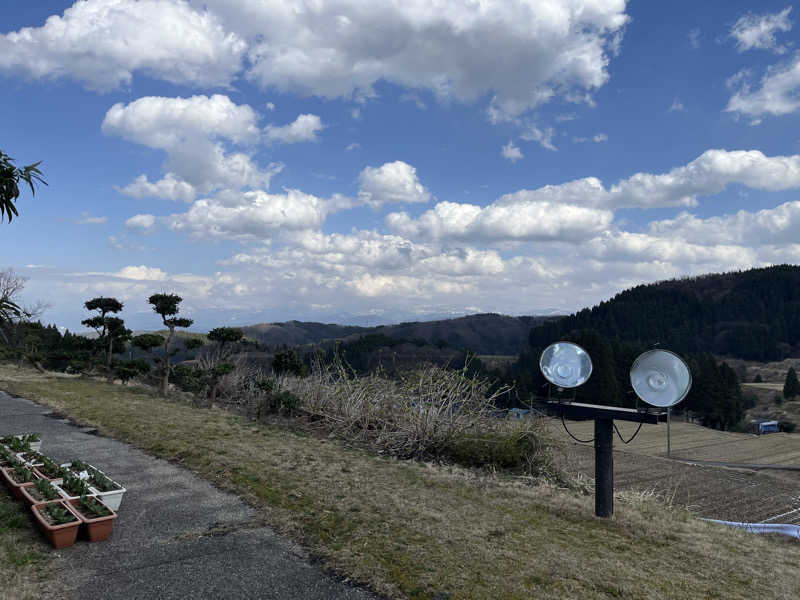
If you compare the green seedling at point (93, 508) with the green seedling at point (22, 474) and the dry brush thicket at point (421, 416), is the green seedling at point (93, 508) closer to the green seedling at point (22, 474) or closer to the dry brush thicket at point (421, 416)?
the green seedling at point (22, 474)

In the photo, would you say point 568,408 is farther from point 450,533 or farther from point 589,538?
point 450,533

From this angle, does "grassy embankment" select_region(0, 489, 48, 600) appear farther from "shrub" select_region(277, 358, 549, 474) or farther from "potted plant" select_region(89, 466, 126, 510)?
"shrub" select_region(277, 358, 549, 474)

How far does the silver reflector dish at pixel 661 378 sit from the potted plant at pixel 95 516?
479 centimetres

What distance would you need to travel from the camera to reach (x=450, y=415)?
8.32 m

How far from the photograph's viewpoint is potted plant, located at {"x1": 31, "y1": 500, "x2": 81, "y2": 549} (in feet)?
11.9

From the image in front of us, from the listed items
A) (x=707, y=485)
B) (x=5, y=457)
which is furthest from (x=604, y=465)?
(x=707, y=485)

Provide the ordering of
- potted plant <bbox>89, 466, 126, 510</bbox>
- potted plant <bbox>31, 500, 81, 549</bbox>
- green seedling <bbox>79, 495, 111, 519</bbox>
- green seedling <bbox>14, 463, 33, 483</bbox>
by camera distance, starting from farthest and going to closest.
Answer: green seedling <bbox>14, 463, 33, 483</bbox> → potted plant <bbox>89, 466, 126, 510</bbox> → green seedling <bbox>79, 495, 111, 519</bbox> → potted plant <bbox>31, 500, 81, 549</bbox>

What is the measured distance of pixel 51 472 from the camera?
4781 millimetres

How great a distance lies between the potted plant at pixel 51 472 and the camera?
15.2 feet

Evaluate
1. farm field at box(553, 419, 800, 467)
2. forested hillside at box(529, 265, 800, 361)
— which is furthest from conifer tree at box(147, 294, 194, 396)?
forested hillside at box(529, 265, 800, 361)

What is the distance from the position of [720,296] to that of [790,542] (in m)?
149

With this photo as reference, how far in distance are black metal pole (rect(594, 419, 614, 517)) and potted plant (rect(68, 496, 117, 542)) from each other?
4267 millimetres

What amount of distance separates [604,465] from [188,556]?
12.6 ft

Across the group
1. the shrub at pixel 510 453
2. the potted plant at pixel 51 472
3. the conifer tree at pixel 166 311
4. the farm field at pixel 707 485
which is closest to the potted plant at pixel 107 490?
the potted plant at pixel 51 472
